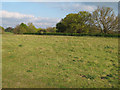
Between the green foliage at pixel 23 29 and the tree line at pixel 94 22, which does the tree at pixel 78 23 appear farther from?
the green foliage at pixel 23 29

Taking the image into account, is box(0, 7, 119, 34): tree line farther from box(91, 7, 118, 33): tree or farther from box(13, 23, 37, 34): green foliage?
box(13, 23, 37, 34): green foliage

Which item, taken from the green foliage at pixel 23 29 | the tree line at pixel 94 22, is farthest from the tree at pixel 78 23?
the green foliage at pixel 23 29

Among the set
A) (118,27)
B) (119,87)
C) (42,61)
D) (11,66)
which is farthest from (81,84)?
(118,27)

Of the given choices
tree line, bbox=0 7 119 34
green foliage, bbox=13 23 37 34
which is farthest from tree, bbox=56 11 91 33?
green foliage, bbox=13 23 37 34

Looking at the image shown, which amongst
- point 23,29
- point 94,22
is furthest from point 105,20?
point 23,29

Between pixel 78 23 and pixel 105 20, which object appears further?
pixel 78 23

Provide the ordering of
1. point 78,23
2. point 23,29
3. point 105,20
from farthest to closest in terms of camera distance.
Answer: point 23,29 < point 78,23 < point 105,20

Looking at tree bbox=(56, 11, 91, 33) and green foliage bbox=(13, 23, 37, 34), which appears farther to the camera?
green foliage bbox=(13, 23, 37, 34)

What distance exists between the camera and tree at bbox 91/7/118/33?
1378 inches

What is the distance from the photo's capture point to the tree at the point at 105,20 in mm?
34997

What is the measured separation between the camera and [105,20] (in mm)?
36094

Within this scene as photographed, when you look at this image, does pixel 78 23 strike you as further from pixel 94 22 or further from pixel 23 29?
pixel 23 29

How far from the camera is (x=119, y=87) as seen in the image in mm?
5285

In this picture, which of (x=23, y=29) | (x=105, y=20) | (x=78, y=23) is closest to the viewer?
(x=105, y=20)
